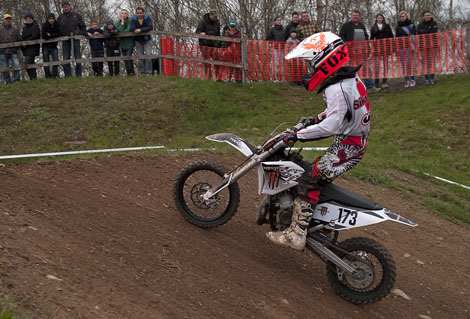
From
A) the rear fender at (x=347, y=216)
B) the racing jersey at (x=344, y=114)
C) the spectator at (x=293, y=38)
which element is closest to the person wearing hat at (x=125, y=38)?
the spectator at (x=293, y=38)

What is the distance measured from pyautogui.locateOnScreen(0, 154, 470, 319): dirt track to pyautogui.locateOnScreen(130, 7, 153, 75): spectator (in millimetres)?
8784

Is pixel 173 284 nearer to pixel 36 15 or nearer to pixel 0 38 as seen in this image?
pixel 0 38

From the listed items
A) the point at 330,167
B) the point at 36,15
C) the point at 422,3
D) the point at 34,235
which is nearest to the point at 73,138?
the point at 34,235

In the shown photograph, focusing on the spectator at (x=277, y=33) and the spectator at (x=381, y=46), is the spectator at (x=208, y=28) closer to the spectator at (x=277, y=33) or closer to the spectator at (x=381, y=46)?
the spectator at (x=277, y=33)

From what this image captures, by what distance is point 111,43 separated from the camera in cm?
1576

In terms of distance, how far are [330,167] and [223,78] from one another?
11.9 meters

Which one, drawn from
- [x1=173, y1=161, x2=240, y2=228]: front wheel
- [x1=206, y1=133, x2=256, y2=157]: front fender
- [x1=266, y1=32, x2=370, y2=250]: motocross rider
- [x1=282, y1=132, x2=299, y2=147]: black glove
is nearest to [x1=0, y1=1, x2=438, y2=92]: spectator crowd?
[x1=173, y1=161, x2=240, y2=228]: front wheel

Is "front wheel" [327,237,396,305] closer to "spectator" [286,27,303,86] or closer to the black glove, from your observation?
the black glove

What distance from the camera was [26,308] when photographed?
3.46 meters

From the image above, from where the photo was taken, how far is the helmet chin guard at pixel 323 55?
194 inches

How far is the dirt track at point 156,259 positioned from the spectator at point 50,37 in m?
9.34

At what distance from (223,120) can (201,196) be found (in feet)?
27.3

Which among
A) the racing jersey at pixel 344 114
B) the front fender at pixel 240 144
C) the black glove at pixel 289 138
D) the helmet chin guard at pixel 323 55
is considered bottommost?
the front fender at pixel 240 144

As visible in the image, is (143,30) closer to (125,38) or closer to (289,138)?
(125,38)
